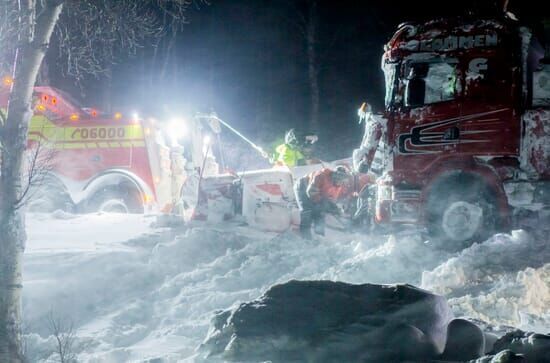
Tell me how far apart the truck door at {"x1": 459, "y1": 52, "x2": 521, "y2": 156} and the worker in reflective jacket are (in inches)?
89.5

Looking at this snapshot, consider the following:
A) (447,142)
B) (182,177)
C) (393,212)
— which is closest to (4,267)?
(393,212)

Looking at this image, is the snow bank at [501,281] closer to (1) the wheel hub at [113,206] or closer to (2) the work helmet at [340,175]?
(2) the work helmet at [340,175]

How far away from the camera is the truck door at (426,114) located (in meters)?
8.59

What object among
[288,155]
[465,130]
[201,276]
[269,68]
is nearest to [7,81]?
[288,155]

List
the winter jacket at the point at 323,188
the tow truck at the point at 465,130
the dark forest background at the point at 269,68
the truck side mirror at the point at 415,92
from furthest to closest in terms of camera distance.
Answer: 1. the dark forest background at the point at 269,68
2. the winter jacket at the point at 323,188
3. the truck side mirror at the point at 415,92
4. the tow truck at the point at 465,130

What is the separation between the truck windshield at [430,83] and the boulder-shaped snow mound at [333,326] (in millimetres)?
4272

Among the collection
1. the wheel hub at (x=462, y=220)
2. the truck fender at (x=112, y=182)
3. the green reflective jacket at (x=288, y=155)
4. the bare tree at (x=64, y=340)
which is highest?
the green reflective jacket at (x=288, y=155)

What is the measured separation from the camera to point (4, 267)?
583 centimetres

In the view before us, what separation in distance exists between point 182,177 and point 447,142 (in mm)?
6748

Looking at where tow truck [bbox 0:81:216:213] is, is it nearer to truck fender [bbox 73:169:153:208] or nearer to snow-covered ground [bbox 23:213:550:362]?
truck fender [bbox 73:169:153:208]

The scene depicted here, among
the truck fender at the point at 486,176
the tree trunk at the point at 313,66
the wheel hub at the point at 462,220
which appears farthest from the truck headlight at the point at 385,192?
the tree trunk at the point at 313,66

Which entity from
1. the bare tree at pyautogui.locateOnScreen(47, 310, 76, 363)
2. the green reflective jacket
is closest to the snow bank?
the bare tree at pyautogui.locateOnScreen(47, 310, 76, 363)

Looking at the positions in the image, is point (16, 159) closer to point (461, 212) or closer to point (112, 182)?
point (461, 212)

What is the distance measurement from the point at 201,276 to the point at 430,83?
425 cm
